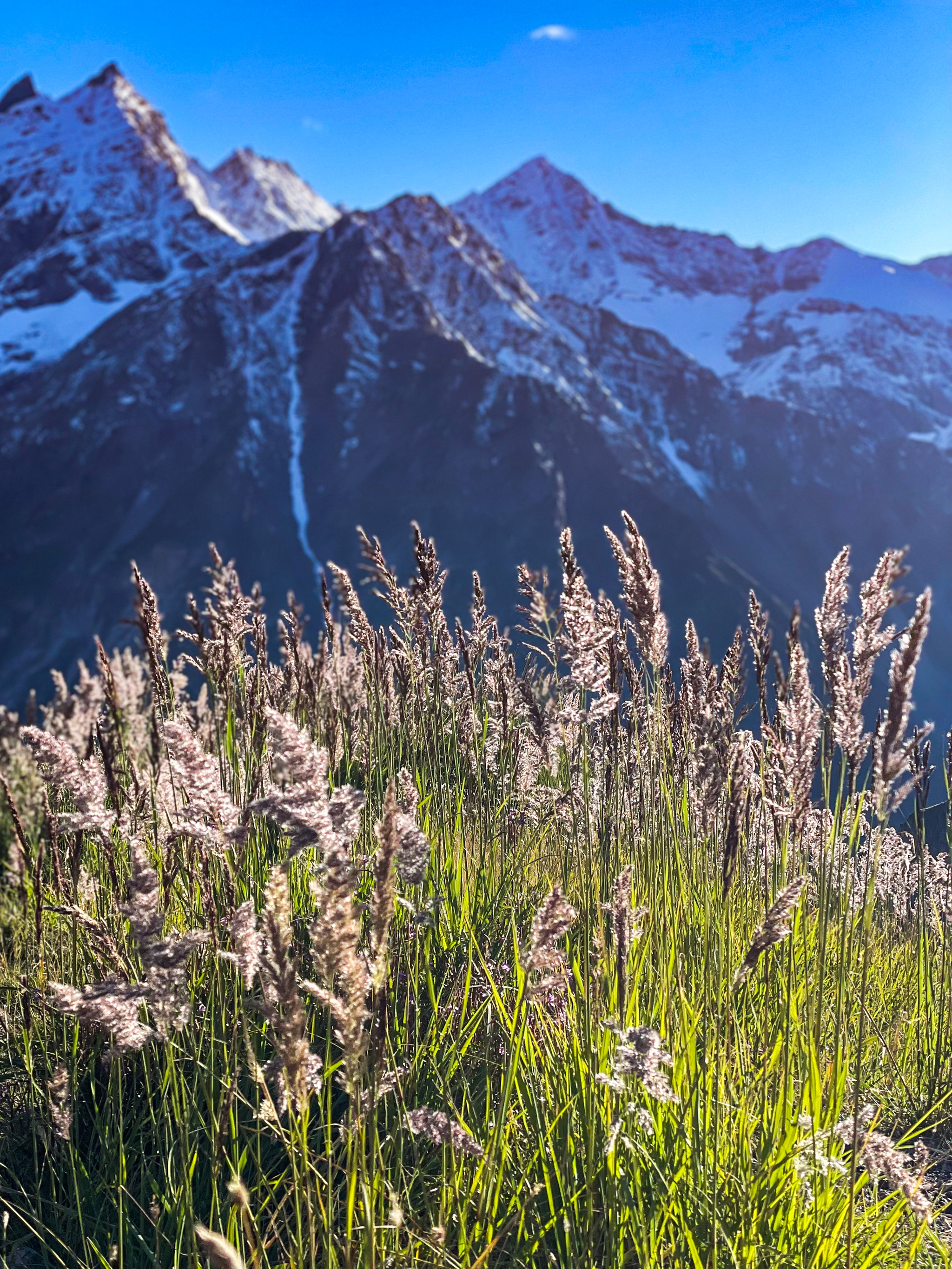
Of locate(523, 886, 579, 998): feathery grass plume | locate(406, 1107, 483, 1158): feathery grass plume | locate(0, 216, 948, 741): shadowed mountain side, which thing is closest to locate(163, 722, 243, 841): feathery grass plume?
locate(523, 886, 579, 998): feathery grass plume

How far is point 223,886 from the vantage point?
2.20 meters

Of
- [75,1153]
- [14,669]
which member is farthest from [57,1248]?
[14,669]

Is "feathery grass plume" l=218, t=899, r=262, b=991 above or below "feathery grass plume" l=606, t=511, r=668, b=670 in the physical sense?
below

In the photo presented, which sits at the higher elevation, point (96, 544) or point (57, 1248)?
point (96, 544)

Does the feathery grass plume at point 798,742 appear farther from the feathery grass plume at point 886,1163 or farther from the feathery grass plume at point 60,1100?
the feathery grass plume at point 60,1100

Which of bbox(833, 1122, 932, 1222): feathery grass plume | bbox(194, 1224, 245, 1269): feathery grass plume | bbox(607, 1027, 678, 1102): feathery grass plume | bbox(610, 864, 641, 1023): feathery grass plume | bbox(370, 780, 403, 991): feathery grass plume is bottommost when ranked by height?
bbox(833, 1122, 932, 1222): feathery grass plume

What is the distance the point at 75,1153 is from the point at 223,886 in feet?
2.24

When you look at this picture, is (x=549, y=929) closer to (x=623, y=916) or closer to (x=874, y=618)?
(x=623, y=916)

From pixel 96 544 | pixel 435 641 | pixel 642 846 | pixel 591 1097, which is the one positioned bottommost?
pixel 591 1097

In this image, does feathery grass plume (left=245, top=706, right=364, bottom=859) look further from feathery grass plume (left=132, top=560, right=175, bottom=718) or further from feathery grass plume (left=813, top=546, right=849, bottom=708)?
feathery grass plume (left=813, top=546, right=849, bottom=708)

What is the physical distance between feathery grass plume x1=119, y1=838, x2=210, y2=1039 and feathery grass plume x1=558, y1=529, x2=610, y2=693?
109cm

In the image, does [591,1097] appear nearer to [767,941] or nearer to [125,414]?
[767,941]

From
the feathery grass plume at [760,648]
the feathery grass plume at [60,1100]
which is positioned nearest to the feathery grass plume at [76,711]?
the feathery grass plume at [60,1100]

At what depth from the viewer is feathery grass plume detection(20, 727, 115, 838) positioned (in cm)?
167
